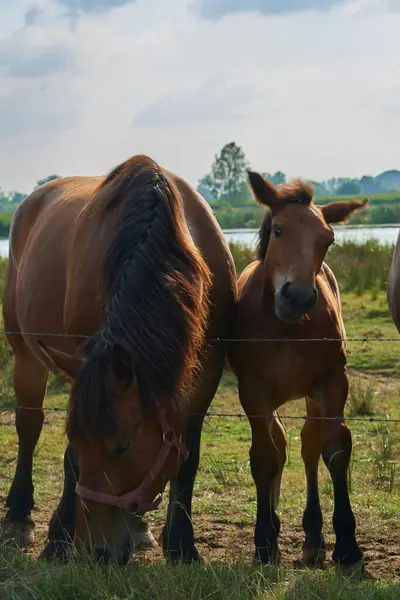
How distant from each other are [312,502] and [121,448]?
183cm

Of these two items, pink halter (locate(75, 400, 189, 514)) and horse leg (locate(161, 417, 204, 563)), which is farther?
horse leg (locate(161, 417, 204, 563))

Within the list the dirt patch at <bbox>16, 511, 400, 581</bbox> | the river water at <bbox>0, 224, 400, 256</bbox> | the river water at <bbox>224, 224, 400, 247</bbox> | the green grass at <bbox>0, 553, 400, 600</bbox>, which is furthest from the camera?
the river water at <bbox>0, 224, 400, 256</bbox>

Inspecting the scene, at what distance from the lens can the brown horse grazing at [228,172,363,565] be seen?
463cm

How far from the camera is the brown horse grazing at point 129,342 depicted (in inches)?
146

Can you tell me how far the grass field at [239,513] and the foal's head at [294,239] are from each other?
1.28 meters

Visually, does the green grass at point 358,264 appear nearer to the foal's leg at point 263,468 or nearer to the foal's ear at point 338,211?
the foal's ear at point 338,211

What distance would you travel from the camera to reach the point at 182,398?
13.1 ft

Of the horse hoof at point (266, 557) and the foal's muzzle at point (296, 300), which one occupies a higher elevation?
the foal's muzzle at point (296, 300)

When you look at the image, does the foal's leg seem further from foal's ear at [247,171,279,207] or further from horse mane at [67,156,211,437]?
foal's ear at [247,171,279,207]

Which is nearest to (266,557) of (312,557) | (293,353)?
(312,557)

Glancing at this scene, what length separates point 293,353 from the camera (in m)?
4.83

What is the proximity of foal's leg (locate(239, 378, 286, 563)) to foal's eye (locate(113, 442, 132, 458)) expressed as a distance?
1198 mm

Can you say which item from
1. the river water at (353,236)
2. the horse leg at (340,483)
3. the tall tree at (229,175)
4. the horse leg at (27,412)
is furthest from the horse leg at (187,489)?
the tall tree at (229,175)

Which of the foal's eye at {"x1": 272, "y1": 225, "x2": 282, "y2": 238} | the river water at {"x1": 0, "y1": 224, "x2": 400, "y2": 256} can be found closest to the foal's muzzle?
the foal's eye at {"x1": 272, "y1": 225, "x2": 282, "y2": 238}
